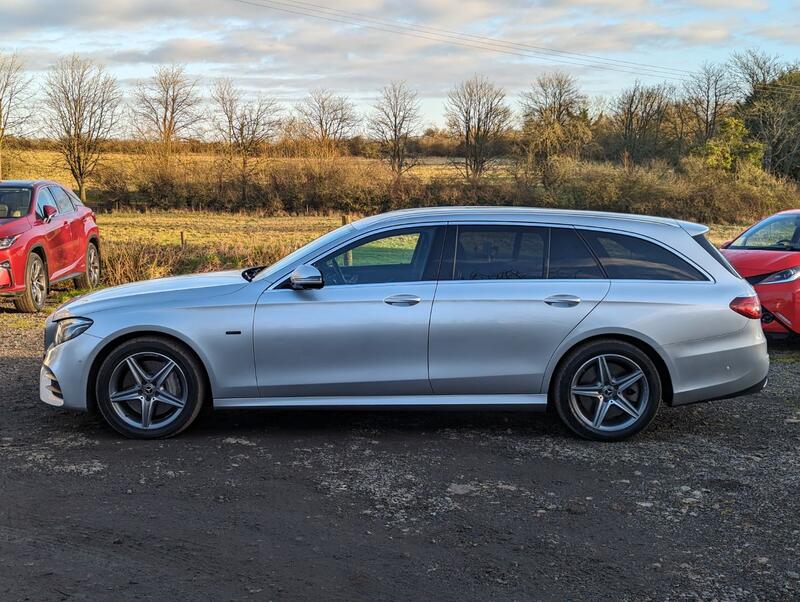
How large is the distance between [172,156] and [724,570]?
47.5 metres

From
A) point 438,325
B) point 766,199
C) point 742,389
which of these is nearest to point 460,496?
point 438,325

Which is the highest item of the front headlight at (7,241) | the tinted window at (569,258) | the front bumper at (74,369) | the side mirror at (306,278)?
the tinted window at (569,258)

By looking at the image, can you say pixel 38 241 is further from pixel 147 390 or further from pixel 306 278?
pixel 306 278

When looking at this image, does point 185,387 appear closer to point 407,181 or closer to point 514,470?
point 514,470

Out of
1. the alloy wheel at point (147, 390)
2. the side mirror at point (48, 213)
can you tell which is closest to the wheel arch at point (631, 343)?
the alloy wheel at point (147, 390)

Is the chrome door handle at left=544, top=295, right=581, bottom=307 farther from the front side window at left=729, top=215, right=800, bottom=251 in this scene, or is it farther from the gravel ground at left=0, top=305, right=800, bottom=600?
the front side window at left=729, top=215, right=800, bottom=251

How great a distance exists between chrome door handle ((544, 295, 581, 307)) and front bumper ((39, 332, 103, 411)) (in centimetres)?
304

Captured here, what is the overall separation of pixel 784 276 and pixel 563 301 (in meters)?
4.57

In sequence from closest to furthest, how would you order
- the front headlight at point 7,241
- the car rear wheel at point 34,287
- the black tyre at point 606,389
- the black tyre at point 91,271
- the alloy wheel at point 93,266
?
the black tyre at point 606,389, the front headlight at point 7,241, the car rear wheel at point 34,287, the black tyre at point 91,271, the alloy wheel at point 93,266

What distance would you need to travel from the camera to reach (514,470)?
5.21 m

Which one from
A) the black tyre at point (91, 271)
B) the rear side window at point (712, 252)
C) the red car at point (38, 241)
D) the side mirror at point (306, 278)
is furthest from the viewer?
the black tyre at point (91, 271)

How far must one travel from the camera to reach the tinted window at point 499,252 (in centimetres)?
579

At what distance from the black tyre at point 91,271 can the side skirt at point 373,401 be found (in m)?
8.61

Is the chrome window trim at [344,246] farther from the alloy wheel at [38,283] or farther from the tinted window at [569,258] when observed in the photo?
the alloy wheel at [38,283]
